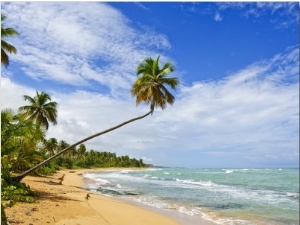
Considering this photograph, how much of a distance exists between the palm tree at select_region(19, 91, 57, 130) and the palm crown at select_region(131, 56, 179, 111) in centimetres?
1072

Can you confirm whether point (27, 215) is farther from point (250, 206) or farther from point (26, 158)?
point (250, 206)

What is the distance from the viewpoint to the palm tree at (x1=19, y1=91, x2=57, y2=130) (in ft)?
92.3

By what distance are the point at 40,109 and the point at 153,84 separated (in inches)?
505

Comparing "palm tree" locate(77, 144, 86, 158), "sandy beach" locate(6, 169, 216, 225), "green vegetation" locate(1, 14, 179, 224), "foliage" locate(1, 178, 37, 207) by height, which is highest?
"palm tree" locate(77, 144, 86, 158)

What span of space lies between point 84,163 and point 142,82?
68222mm

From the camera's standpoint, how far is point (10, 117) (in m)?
13.7

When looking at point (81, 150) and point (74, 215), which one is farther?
point (81, 150)

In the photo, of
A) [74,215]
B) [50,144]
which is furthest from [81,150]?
[74,215]

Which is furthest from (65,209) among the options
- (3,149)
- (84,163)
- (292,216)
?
(84,163)

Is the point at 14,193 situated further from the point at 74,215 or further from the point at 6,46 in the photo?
the point at 6,46

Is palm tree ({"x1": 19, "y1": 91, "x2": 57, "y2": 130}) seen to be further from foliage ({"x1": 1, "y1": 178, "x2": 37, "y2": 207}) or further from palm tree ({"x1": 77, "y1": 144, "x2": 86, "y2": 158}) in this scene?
palm tree ({"x1": 77, "y1": 144, "x2": 86, "y2": 158})

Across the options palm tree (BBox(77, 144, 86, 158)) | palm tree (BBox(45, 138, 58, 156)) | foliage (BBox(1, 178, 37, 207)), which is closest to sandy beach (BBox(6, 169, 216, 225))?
foliage (BBox(1, 178, 37, 207))

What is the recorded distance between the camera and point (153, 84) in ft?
66.4

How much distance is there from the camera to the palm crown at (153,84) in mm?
20250
